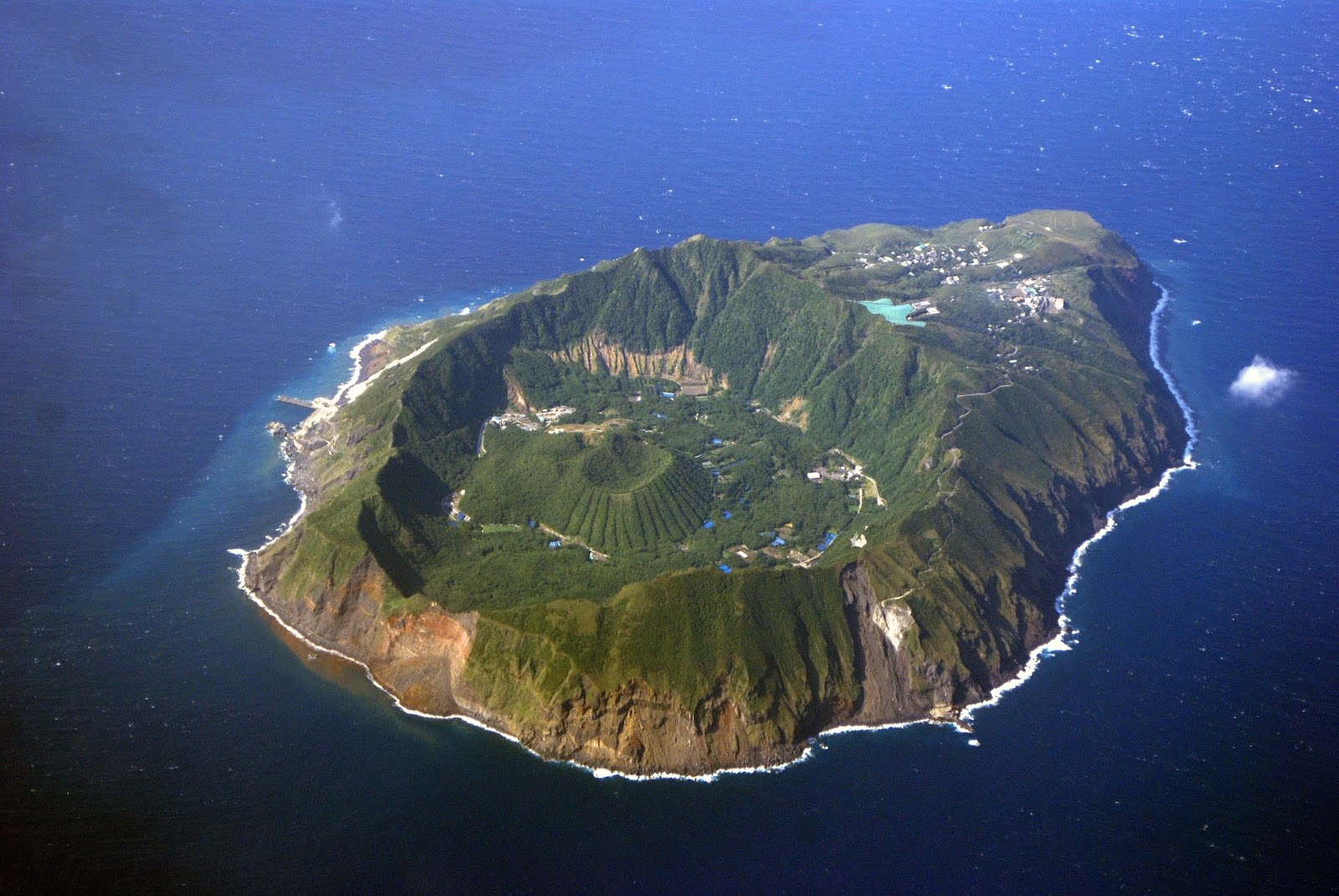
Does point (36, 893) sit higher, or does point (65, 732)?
point (65, 732)

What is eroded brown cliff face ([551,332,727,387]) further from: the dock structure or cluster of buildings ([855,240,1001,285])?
cluster of buildings ([855,240,1001,285])

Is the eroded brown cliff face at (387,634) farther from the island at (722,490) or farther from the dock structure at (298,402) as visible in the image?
the dock structure at (298,402)

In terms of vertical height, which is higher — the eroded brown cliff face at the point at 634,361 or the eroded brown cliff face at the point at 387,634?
the eroded brown cliff face at the point at 634,361

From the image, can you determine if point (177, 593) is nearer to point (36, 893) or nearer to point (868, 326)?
point (36, 893)

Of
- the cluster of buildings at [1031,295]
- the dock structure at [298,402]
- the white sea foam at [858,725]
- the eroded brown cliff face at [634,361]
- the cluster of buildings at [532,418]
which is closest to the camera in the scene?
the white sea foam at [858,725]

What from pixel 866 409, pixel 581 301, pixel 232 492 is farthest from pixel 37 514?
pixel 866 409

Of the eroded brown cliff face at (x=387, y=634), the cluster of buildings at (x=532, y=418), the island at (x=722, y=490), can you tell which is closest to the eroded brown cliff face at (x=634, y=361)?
the island at (x=722, y=490)

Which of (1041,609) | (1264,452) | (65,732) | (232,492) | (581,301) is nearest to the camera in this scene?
(65,732)
